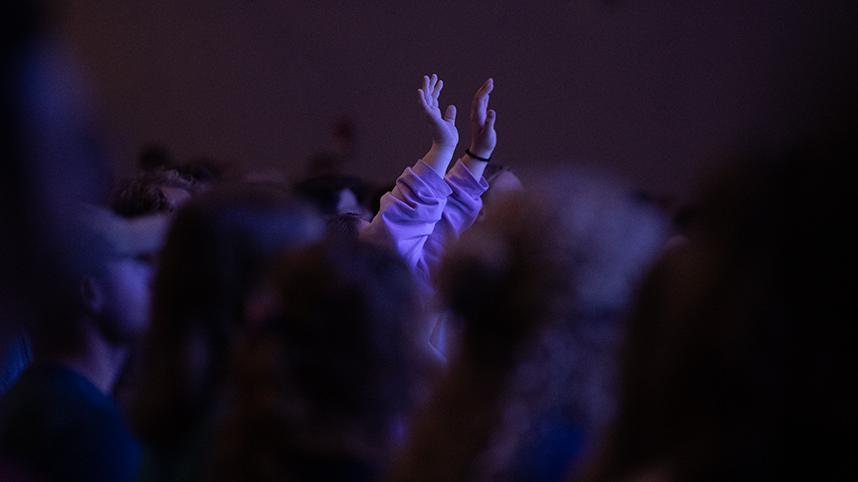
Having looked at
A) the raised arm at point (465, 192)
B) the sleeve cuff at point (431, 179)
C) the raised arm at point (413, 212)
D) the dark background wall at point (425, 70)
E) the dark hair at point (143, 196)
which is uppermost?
the dark background wall at point (425, 70)

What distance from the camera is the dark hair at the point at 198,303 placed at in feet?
3.91

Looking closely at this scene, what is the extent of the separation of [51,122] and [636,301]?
1.74 feet

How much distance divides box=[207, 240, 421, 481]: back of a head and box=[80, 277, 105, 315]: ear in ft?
1.16

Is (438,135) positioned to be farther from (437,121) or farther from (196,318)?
(196,318)

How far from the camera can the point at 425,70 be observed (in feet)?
17.7

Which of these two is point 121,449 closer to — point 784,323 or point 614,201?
point 614,201

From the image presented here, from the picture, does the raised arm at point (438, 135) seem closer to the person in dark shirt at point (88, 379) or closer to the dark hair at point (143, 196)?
the dark hair at point (143, 196)

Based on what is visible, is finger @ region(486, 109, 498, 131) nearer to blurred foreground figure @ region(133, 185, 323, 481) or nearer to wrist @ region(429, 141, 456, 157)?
wrist @ region(429, 141, 456, 157)

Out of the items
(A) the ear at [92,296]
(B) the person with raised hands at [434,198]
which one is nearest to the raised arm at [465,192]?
(B) the person with raised hands at [434,198]

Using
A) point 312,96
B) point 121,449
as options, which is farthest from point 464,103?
point 121,449

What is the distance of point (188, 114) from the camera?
5793mm

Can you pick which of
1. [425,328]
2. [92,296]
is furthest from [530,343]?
[92,296]

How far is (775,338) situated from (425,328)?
55cm

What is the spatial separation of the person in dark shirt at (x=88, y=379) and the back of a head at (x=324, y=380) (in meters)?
0.32
